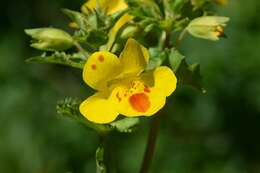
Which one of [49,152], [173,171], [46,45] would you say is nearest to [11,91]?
[49,152]

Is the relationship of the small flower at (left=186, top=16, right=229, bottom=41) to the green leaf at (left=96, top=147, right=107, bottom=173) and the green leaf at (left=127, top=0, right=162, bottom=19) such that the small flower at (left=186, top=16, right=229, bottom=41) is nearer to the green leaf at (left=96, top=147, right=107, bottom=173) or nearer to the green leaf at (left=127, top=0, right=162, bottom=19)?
the green leaf at (left=127, top=0, right=162, bottom=19)

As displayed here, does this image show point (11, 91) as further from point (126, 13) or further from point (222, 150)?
point (126, 13)

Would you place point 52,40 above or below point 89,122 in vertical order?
above

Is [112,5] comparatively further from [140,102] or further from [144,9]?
[140,102]

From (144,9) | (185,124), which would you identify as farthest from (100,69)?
(185,124)

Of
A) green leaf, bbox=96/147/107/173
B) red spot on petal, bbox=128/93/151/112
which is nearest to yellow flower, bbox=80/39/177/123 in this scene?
red spot on petal, bbox=128/93/151/112

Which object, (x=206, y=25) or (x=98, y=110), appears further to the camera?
(x=206, y=25)
